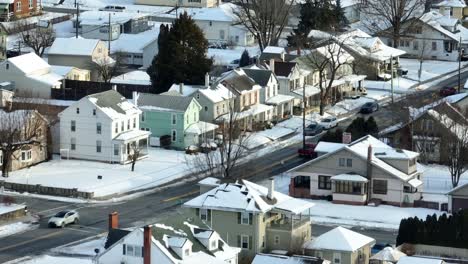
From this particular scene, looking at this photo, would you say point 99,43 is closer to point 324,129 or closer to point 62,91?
point 62,91

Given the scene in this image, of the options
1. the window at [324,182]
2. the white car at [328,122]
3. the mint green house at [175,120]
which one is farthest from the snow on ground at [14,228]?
the white car at [328,122]

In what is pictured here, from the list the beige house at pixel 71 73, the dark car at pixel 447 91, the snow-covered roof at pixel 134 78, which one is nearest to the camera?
the beige house at pixel 71 73

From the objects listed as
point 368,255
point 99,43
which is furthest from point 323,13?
point 368,255

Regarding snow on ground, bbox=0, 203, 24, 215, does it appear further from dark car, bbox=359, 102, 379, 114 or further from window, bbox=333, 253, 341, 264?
dark car, bbox=359, 102, 379, 114

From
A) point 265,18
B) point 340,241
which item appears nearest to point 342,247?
point 340,241

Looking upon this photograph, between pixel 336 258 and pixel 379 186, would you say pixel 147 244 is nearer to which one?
pixel 336 258

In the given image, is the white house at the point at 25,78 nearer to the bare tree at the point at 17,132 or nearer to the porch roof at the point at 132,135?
the porch roof at the point at 132,135

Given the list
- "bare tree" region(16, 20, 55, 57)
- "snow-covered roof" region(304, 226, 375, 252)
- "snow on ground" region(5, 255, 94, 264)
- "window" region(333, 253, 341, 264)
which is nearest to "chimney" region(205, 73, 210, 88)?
"bare tree" region(16, 20, 55, 57)
